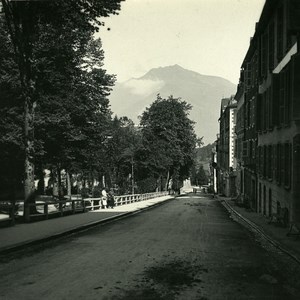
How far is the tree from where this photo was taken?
69.4 meters

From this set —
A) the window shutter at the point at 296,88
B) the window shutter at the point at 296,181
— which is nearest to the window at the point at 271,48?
the window shutter at the point at 296,181

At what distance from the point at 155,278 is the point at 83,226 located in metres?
10.1

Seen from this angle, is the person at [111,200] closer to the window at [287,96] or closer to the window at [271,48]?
the window at [271,48]

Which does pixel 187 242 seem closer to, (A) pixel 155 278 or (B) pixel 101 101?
(A) pixel 155 278

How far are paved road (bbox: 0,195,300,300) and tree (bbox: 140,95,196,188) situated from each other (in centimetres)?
5422

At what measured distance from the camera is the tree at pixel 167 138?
69.4 m

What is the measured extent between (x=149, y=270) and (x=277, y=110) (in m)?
13.2

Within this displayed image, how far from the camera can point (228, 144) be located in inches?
2667

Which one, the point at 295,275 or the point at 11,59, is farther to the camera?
the point at 11,59

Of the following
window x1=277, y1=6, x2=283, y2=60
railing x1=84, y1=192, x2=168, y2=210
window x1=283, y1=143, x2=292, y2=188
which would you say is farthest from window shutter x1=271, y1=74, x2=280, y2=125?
railing x1=84, y1=192, x2=168, y2=210

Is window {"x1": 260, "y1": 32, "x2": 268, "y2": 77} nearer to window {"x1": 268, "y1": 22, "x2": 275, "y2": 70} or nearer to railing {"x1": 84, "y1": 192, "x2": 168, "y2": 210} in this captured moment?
window {"x1": 268, "y1": 22, "x2": 275, "y2": 70}

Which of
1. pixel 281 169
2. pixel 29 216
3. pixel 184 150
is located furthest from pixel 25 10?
pixel 184 150

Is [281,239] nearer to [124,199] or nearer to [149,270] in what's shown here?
[149,270]

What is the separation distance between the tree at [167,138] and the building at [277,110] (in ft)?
117
